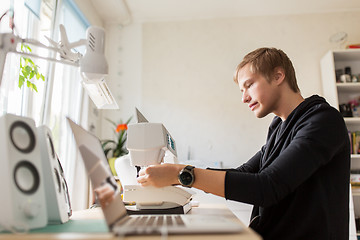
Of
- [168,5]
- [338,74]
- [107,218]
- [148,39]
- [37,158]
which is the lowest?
[107,218]

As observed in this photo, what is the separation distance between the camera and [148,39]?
12.2 feet

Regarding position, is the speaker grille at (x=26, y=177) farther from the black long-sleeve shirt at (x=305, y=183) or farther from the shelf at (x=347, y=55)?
the shelf at (x=347, y=55)

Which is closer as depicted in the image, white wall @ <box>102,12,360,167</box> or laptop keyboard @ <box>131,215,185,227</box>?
laptop keyboard @ <box>131,215,185,227</box>

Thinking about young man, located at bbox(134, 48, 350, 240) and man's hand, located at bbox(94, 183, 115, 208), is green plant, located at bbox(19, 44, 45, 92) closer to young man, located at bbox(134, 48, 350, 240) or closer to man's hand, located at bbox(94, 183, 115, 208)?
young man, located at bbox(134, 48, 350, 240)

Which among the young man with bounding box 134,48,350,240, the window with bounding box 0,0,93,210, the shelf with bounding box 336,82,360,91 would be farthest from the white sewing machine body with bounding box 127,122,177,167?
the shelf with bounding box 336,82,360,91

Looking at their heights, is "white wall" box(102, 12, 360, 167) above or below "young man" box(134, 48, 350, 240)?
above

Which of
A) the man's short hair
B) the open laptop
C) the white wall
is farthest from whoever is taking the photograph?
the white wall

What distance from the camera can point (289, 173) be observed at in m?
0.92

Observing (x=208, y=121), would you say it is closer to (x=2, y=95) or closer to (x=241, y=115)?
(x=241, y=115)

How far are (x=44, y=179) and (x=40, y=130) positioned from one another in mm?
151

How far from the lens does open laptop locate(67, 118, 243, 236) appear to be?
24.4 inches

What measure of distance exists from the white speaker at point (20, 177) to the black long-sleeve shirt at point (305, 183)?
0.53 metres

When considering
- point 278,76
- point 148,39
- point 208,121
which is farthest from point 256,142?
point 278,76

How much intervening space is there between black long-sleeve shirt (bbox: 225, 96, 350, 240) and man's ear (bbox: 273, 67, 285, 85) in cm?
16
